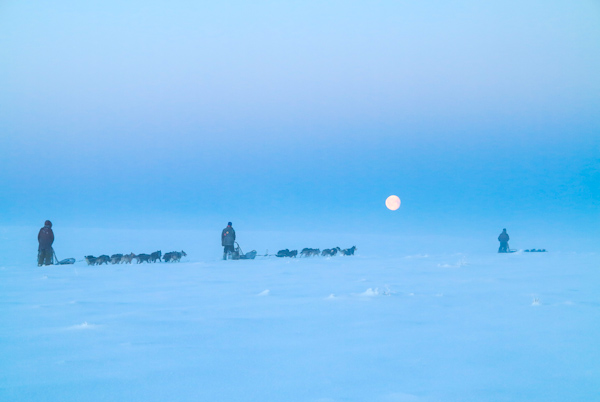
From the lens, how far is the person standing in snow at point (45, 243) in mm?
15867

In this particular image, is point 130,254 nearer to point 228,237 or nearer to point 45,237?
point 45,237

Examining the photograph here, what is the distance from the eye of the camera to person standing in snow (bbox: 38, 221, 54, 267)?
15867mm

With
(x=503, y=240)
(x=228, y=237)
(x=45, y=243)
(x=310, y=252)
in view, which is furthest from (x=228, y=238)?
(x=503, y=240)

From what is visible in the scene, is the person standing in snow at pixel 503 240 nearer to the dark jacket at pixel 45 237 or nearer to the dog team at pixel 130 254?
the dog team at pixel 130 254

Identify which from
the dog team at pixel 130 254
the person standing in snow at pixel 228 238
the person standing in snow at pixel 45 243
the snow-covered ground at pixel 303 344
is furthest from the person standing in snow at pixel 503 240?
→ the person standing in snow at pixel 45 243

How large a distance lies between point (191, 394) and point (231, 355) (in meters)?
1.00

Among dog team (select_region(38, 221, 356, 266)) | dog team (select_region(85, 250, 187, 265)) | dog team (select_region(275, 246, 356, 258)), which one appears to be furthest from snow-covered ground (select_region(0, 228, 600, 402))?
dog team (select_region(275, 246, 356, 258))

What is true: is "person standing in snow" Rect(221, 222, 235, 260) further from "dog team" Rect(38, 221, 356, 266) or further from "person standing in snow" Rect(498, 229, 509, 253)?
"person standing in snow" Rect(498, 229, 509, 253)

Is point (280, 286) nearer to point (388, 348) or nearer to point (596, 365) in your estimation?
point (388, 348)

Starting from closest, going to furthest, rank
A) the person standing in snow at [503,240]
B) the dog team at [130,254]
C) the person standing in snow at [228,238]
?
the dog team at [130,254] < the person standing in snow at [228,238] < the person standing in snow at [503,240]

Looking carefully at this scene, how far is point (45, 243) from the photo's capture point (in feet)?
52.5

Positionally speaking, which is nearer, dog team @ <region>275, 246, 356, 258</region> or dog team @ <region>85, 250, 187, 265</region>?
dog team @ <region>85, 250, 187, 265</region>

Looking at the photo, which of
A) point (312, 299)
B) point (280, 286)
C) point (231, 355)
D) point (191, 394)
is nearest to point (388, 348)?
point (231, 355)

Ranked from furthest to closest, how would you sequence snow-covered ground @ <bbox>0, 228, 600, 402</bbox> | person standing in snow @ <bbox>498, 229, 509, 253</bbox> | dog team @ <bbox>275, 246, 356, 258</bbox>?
1. person standing in snow @ <bbox>498, 229, 509, 253</bbox>
2. dog team @ <bbox>275, 246, 356, 258</bbox>
3. snow-covered ground @ <bbox>0, 228, 600, 402</bbox>
